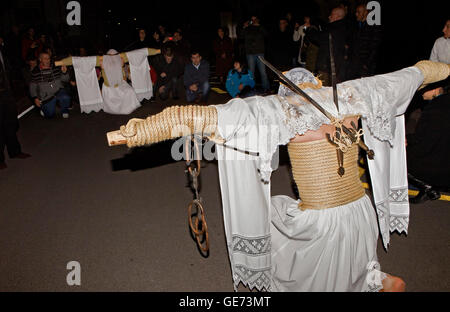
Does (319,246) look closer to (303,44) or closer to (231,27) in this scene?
(303,44)

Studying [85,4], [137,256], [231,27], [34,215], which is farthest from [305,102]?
[85,4]

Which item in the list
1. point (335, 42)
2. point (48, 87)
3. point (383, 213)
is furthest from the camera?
point (48, 87)

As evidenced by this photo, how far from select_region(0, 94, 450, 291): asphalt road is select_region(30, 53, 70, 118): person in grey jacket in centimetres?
221

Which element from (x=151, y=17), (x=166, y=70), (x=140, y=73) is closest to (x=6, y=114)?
(x=140, y=73)

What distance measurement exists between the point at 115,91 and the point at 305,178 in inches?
246

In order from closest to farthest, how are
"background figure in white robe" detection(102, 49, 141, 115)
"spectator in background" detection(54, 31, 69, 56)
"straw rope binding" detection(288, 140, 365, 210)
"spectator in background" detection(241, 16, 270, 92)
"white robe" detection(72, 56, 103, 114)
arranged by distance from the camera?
"straw rope binding" detection(288, 140, 365, 210), "white robe" detection(72, 56, 103, 114), "background figure in white robe" detection(102, 49, 141, 115), "spectator in background" detection(241, 16, 270, 92), "spectator in background" detection(54, 31, 69, 56)

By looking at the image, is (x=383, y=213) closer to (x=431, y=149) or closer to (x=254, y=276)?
(x=254, y=276)

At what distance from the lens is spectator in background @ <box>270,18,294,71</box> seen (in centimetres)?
845

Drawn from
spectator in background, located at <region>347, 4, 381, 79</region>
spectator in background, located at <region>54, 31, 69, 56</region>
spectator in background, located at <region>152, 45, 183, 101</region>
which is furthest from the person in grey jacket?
spectator in background, located at <region>347, 4, 381, 79</region>

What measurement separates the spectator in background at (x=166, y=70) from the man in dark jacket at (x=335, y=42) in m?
3.65

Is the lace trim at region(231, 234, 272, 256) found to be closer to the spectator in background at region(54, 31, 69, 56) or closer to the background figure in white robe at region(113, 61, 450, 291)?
the background figure in white robe at region(113, 61, 450, 291)

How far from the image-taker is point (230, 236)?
2070mm

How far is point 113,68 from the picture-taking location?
7.54 metres

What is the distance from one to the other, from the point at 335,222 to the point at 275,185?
7.12 ft
